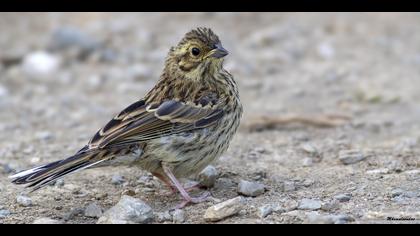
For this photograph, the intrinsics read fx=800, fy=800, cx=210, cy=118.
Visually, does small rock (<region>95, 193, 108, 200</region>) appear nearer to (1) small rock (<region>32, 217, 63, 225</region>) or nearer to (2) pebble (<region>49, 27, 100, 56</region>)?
(1) small rock (<region>32, 217, 63, 225</region>)

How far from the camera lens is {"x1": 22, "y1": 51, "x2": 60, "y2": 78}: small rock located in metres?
11.0

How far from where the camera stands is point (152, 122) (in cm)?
625

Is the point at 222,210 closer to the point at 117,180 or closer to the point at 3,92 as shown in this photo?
the point at 117,180

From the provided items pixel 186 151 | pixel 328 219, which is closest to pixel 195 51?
pixel 186 151

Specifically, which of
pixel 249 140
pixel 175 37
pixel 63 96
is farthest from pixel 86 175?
pixel 175 37

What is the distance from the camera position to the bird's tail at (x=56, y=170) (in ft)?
18.9

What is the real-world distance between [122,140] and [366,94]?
4.58 m

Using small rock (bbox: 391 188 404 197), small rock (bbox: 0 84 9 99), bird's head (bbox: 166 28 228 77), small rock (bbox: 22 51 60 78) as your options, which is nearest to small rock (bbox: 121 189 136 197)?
bird's head (bbox: 166 28 228 77)

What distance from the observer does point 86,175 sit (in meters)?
7.02

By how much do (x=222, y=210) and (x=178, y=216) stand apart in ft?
Answer: 1.19

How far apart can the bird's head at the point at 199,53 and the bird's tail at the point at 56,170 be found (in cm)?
120

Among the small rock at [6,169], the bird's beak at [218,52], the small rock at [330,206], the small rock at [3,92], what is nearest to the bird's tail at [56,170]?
the small rock at [6,169]

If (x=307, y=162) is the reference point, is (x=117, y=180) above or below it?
above

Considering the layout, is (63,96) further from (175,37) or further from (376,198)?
(376,198)
